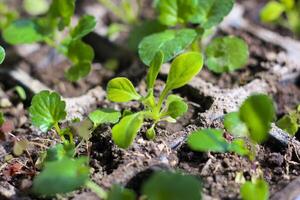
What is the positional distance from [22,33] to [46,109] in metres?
0.35

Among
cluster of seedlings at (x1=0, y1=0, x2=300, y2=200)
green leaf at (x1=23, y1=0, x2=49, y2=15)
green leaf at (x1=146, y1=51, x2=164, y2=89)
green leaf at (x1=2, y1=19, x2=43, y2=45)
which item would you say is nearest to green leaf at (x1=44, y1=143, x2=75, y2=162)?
cluster of seedlings at (x1=0, y1=0, x2=300, y2=200)

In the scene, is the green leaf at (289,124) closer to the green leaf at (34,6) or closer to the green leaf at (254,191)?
the green leaf at (254,191)

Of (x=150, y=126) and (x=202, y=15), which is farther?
(x=202, y=15)

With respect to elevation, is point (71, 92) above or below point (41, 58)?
below

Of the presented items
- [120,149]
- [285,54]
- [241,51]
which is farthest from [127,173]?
[285,54]

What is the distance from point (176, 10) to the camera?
143 cm

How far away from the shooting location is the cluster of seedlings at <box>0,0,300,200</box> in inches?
37.4

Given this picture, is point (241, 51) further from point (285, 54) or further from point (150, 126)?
point (150, 126)

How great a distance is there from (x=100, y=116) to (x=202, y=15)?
1.38 feet

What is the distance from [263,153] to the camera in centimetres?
119

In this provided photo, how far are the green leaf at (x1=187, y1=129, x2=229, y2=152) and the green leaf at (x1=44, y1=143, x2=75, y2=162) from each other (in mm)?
246

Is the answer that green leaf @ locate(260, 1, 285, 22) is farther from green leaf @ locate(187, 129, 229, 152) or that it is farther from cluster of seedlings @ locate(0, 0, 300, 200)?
green leaf @ locate(187, 129, 229, 152)

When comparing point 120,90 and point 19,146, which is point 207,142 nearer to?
point 120,90

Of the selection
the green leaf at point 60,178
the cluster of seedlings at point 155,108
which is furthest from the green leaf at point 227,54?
the green leaf at point 60,178
